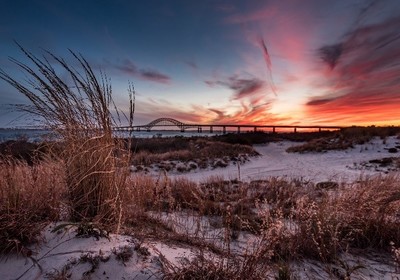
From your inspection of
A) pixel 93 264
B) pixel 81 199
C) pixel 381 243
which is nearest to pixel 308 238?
pixel 381 243

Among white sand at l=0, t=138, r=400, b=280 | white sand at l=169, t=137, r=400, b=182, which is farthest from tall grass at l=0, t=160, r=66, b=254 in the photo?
white sand at l=169, t=137, r=400, b=182

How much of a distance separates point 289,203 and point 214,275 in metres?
4.27

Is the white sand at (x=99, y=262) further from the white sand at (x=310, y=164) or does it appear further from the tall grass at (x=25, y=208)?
the white sand at (x=310, y=164)

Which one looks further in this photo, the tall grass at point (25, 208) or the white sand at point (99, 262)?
the tall grass at point (25, 208)

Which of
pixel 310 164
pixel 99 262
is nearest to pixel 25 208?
pixel 99 262

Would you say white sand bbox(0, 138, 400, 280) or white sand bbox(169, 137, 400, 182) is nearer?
white sand bbox(0, 138, 400, 280)

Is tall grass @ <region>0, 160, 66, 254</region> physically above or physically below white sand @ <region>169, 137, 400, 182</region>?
above

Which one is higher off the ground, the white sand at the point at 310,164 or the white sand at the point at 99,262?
the white sand at the point at 99,262

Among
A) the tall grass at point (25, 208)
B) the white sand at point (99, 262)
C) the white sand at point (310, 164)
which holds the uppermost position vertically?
the tall grass at point (25, 208)

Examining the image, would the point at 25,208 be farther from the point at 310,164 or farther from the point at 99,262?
the point at 310,164

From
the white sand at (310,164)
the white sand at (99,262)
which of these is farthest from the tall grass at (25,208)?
the white sand at (310,164)

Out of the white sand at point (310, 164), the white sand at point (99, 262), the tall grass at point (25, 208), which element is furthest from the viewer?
the white sand at point (310, 164)

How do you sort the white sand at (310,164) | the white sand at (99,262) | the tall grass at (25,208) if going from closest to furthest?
the white sand at (99,262), the tall grass at (25,208), the white sand at (310,164)

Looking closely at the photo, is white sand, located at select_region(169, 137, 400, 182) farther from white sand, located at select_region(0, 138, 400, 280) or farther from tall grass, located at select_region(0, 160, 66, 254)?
tall grass, located at select_region(0, 160, 66, 254)
